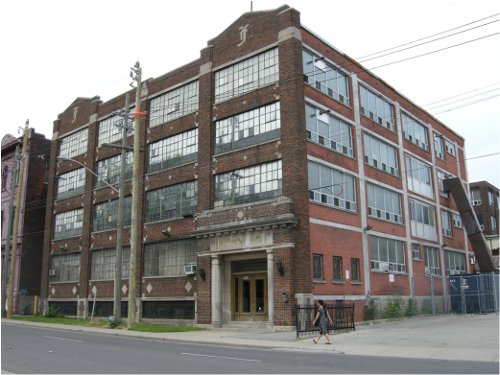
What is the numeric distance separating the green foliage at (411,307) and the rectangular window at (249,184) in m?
13.2

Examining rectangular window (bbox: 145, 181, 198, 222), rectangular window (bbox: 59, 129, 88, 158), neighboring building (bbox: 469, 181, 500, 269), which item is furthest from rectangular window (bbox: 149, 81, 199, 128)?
neighboring building (bbox: 469, 181, 500, 269)

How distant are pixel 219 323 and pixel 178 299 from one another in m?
4.16

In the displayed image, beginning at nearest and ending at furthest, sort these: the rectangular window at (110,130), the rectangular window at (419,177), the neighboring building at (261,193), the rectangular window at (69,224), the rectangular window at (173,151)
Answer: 1. the neighboring building at (261,193)
2. the rectangular window at (173,151)
3. the rectangular window at (110,130)
4. the rectangular window at (419,177)
5. the rectangular window at (69,224)

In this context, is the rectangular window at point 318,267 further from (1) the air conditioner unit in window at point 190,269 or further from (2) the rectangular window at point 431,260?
(2) the rectangular window at point 431,260

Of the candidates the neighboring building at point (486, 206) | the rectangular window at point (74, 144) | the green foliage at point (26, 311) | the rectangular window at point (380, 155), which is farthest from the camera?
the neighboring building at point (486, 206)

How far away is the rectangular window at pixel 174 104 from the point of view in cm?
3175

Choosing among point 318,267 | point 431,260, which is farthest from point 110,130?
point 431,260

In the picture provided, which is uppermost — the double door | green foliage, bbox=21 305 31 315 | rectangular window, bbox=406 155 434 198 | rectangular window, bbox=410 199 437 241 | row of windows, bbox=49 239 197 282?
rectangular window, bbox=406 155 434 198

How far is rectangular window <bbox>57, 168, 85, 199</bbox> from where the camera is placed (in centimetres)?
3975

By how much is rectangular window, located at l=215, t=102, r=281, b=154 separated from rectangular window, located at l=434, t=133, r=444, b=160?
21214 mm

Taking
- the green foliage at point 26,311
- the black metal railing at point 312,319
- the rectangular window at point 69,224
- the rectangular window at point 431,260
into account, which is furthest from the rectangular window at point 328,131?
the green foliage at point 26,311

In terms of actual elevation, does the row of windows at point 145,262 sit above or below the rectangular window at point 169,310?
above

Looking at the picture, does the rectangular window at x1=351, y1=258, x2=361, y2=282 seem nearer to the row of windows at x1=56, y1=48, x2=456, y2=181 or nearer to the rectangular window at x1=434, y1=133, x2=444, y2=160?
the row of windows at x1=56, y1=48, x2=456, y2=181

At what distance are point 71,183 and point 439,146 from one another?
31.3 metres
